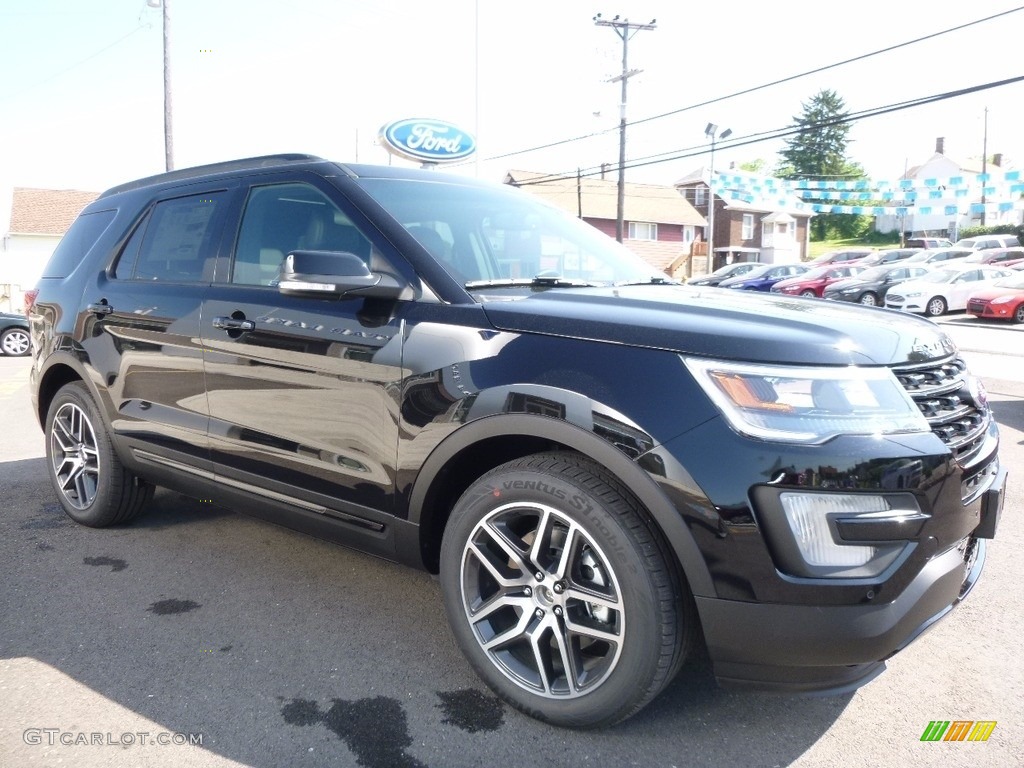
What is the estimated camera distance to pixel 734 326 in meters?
2.36

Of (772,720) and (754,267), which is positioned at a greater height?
(754,267)

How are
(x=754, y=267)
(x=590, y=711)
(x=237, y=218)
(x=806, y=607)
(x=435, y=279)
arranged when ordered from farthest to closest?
(x=754, y=267) < (x=237, y=218) < (x=435, y=279) < (x=590, y=711) < (x=806, y=607)

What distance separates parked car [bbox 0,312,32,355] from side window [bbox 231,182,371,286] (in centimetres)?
1435

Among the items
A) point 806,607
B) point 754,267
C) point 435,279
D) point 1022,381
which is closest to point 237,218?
point 435,279

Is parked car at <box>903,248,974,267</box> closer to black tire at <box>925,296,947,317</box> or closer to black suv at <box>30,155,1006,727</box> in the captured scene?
black tire at <box>925,296,947,317</box>

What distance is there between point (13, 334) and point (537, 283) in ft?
52.0

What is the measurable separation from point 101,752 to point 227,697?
1.34ft

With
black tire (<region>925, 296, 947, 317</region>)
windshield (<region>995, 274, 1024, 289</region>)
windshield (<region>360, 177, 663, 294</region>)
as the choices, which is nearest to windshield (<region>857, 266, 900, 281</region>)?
black tire (<region>925, 296, 947, 317</region>)

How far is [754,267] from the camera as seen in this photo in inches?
1468

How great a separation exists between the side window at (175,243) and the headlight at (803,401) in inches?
96.5

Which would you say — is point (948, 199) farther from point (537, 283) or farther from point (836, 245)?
point (537, 283)

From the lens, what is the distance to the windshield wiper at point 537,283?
119 inches

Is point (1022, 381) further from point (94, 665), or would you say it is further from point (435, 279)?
point (94, 665)

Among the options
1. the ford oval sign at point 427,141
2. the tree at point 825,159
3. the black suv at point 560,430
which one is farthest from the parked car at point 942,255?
the tree at point 825,159
